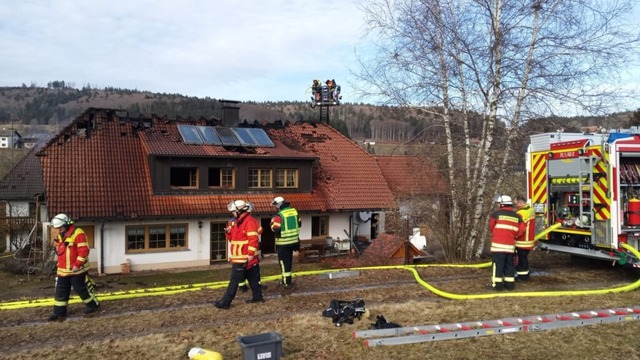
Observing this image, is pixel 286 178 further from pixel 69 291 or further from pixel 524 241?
pixel 69 291

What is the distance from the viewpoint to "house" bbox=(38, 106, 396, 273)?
62.9 ft

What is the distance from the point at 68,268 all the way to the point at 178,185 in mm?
13268

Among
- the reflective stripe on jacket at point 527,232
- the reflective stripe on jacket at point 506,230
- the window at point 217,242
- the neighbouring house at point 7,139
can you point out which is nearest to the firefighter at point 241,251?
the reflective stripe on jacket at point 506,230

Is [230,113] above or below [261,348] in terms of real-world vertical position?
above

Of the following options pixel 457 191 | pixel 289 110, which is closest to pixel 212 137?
pixel 457 191

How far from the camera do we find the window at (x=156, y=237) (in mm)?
19609

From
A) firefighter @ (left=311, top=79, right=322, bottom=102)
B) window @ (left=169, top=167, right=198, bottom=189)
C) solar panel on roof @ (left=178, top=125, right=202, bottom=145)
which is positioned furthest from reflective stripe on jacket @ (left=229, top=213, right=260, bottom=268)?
firefighter @ (left=311, top=79, right=322, bottom=102)

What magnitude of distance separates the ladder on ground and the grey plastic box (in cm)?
136

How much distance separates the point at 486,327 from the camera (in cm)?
696

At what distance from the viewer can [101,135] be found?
21500 millimetres

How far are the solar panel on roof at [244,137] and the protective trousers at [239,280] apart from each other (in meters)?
14.4

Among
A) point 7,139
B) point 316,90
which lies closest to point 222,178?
point 316,90

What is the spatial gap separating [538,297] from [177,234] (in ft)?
50.4

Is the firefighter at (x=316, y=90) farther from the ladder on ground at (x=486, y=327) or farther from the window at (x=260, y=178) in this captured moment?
the ladder on ground at (x=486, y=327)
